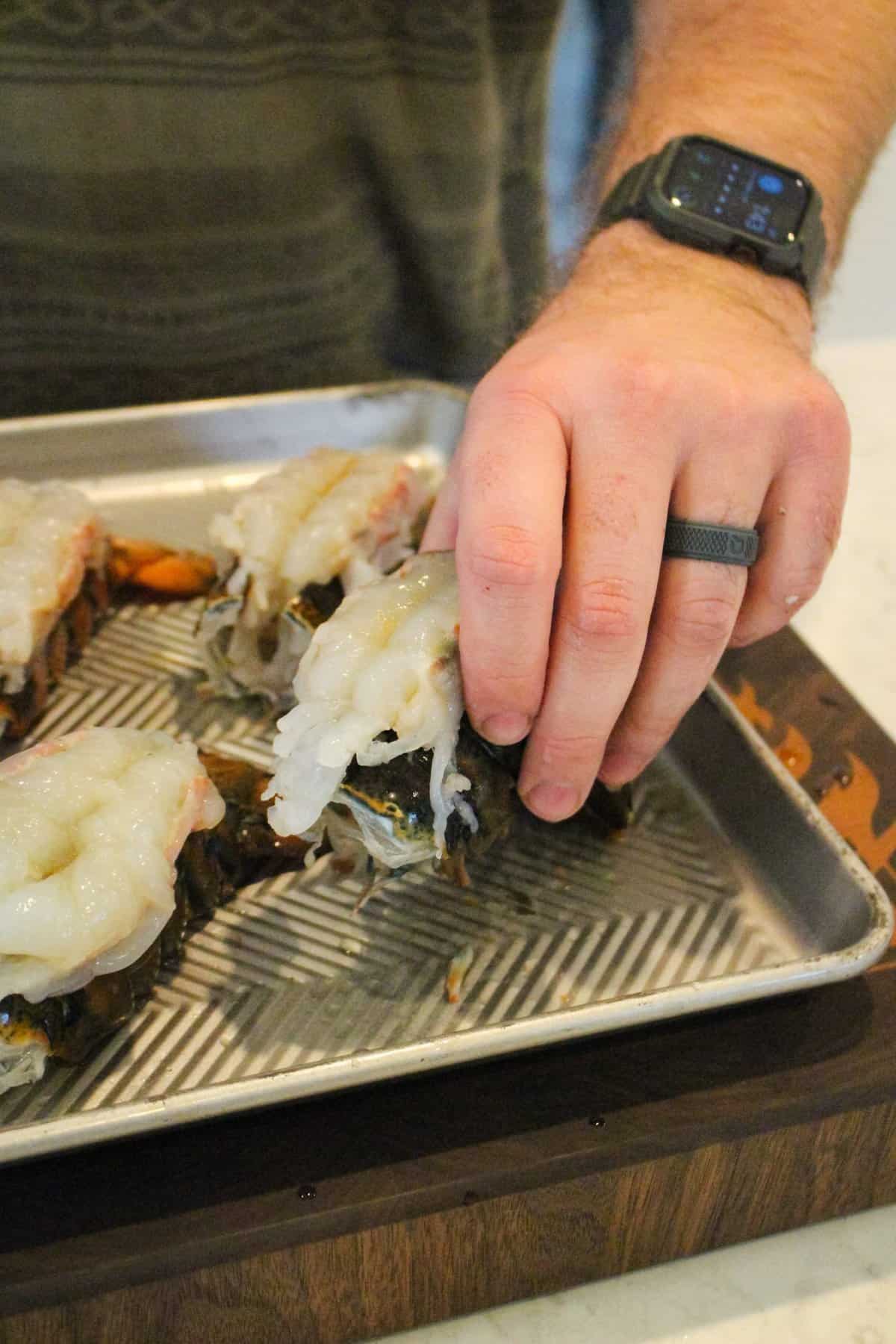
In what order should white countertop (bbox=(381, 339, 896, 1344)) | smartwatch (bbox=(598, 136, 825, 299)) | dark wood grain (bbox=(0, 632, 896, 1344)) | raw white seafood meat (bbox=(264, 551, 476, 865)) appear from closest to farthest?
dark wood grain (bbox=(0, 632, 896, 1344)) → white countertop (bbox=(381, 339, 896, 1344)) → raw white seafood meat (bbox=(264, 551, 476, 865)) → smartwatch (bbox=(598, 136, 825, 299))

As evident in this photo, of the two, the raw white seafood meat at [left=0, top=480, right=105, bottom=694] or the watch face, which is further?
the raw white seafood meat at [left=0, top=480, right=105, bottom=694]

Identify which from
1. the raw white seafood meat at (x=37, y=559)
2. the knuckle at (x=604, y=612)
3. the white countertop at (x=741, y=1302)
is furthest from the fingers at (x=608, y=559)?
the raw white seafood meat at (x=37, y=559)

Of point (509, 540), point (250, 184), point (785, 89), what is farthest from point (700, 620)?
point (250, 184)

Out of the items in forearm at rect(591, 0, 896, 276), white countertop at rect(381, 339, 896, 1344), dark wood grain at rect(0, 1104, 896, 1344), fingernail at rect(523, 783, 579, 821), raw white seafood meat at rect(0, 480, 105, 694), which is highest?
forearm at rect(591, 0, 896, 276)

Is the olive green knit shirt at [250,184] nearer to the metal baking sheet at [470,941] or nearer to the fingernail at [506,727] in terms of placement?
the metal baking sheet at [470,941]

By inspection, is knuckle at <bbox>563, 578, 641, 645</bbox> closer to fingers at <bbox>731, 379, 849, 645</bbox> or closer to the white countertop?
fingers at <bbox>731, 379, 849, 645</bbox>

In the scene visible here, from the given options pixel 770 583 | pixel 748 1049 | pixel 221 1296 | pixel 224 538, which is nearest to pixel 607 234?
pixel 770 583

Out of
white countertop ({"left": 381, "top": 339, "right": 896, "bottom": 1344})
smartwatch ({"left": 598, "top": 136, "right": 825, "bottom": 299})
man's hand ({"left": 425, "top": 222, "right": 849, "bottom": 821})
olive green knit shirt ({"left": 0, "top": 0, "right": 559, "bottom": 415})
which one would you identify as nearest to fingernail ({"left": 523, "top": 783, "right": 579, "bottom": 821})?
man's hand ({"left": 425, "top": 222, "right": 849, "bottom": 821})

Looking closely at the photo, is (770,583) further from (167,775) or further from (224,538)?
(224,538)
